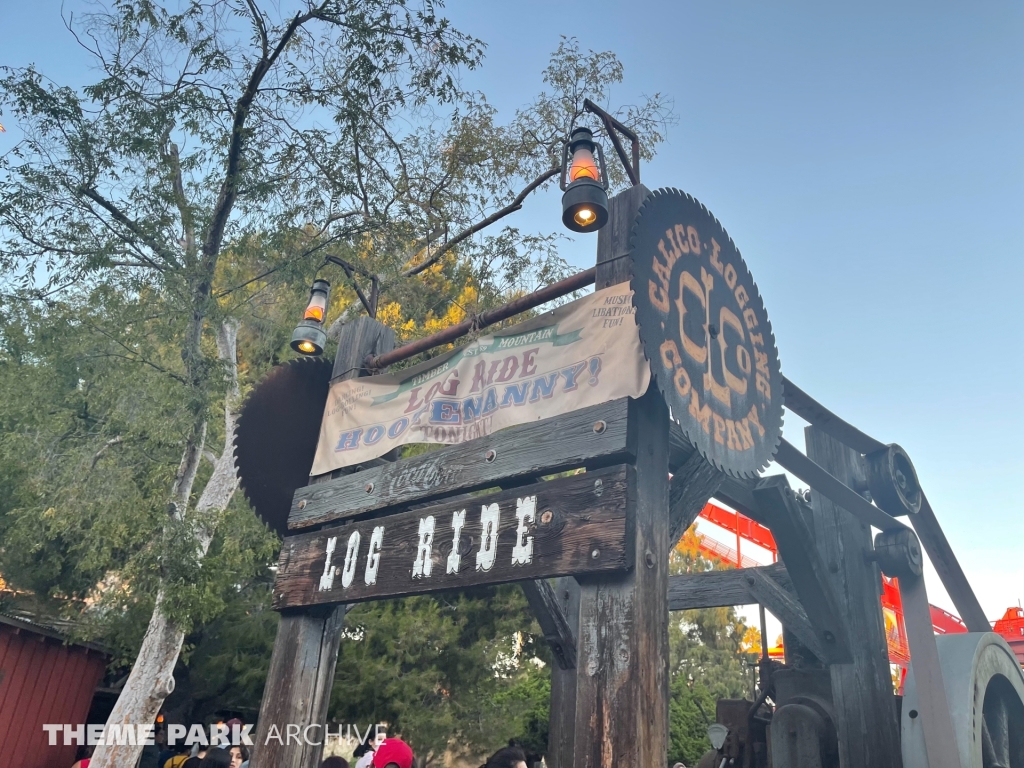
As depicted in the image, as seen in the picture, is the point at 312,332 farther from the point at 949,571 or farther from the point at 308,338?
the point at 949,571

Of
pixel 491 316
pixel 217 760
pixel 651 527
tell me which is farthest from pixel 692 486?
pixel 217 760

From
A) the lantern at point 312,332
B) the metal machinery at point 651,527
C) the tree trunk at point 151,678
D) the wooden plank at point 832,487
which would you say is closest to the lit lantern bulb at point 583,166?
the metal machinery at point 651,527

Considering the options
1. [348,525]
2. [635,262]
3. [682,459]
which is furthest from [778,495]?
[348,525]

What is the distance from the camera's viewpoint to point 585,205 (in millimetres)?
3674

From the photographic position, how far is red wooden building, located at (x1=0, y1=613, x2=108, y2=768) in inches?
392

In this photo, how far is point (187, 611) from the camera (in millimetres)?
8414

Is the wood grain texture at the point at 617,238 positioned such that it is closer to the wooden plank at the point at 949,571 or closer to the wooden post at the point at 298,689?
the wooden post at the point at 298,689

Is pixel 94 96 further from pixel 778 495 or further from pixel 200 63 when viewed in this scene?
pixel 778 495

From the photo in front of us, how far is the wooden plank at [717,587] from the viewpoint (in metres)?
6.20

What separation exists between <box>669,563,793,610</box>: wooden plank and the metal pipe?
313cm

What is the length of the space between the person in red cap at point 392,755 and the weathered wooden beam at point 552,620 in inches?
53.5

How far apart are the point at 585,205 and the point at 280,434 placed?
2.85 metres

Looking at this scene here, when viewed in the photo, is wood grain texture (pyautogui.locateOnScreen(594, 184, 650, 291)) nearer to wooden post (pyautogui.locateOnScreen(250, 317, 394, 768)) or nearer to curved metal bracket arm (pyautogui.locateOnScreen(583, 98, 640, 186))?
curved metal bracket arm (pyautogui.locateOnScreen(583, 98, 640, 186))

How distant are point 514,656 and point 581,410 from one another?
9.88m
